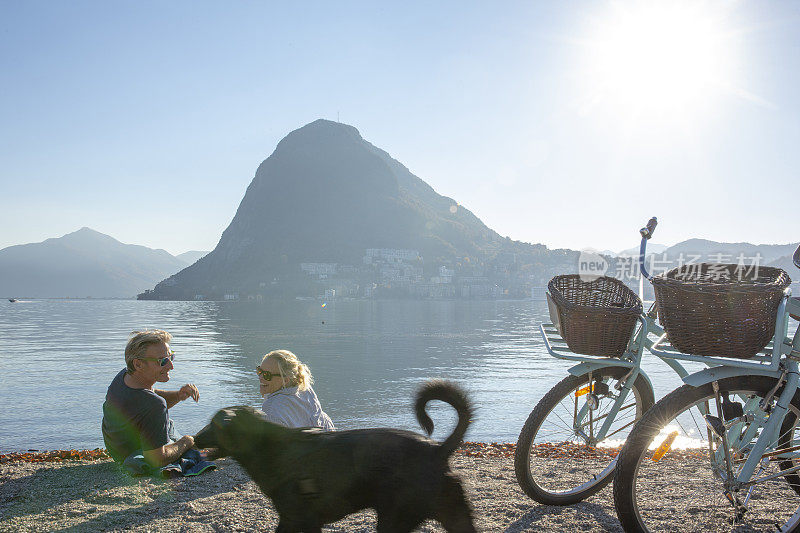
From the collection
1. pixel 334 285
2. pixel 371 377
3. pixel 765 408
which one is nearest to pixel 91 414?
pixel 371 377

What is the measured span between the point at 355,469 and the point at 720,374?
2459 mm

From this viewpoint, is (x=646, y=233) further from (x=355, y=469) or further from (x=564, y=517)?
(x=355, y=469)

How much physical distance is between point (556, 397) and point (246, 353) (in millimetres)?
35522

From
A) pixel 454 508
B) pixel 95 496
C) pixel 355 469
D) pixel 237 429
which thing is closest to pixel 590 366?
pixel 454 508

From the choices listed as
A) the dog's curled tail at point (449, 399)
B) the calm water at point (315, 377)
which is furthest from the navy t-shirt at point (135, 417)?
the dog's curled tail at point (449, 399)

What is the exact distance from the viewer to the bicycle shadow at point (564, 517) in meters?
4.21

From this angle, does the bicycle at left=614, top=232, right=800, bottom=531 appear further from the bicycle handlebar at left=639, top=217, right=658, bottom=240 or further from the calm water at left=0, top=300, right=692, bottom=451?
the calm water at left=0, top=300, right=692, bottom=451

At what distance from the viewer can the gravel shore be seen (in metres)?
4.21

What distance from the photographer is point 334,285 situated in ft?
604

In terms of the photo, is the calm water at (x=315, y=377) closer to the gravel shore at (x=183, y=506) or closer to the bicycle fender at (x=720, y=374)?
the gravel shore at (x=183, y=506)

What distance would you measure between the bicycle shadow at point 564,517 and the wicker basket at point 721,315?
167cm

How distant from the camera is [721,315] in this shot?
3377 mm

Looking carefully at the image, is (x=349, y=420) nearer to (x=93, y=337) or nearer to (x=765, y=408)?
(x=765, y=408)

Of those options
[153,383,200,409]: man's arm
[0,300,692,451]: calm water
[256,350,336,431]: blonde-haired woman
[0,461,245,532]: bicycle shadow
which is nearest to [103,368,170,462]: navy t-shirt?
[153,383,200,409]: man's arm
